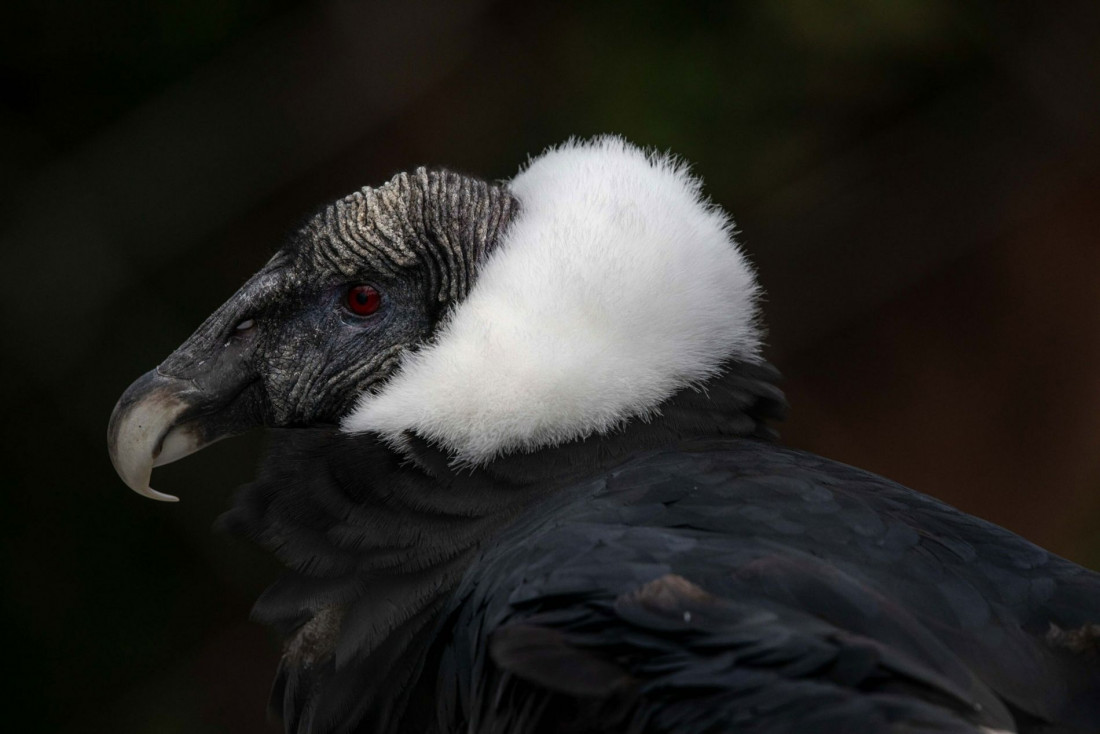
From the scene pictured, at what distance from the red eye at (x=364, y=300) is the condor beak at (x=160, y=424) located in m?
0.33

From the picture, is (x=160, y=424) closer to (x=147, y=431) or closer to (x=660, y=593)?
(x=147, y=431)

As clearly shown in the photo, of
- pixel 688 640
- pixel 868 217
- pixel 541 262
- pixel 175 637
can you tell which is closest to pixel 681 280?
pixel 541 262

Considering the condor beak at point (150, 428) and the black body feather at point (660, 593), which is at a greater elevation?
the condor beak at point (150, 428)

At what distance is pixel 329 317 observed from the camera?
113 inches

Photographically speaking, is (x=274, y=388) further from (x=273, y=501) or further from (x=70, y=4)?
(x=70, y=4)

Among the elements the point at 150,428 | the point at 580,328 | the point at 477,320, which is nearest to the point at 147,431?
the point at 150,428

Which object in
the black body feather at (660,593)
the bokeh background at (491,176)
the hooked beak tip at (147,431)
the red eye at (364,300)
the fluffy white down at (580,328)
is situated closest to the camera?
the black body feather at (660,593)

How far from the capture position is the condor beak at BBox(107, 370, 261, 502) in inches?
107

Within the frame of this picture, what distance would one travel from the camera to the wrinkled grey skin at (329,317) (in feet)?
9.16

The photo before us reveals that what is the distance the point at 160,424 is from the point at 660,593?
135 cm

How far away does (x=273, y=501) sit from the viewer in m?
2.58

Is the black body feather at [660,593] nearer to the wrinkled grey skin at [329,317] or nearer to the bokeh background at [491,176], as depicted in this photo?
the wrinkled grey skin at [329,317]

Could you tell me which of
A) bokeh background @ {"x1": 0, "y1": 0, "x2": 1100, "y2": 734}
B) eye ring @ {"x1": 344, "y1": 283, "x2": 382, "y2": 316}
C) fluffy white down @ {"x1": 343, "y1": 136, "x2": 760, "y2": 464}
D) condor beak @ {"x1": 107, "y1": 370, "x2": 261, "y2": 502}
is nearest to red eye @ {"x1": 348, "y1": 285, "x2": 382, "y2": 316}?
eye ring @ {"x1": 344, "y1": 283, "x2": 382, "y2": 316}

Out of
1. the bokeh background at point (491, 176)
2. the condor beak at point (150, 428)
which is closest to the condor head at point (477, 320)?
the condor beak at point (150, 428)
